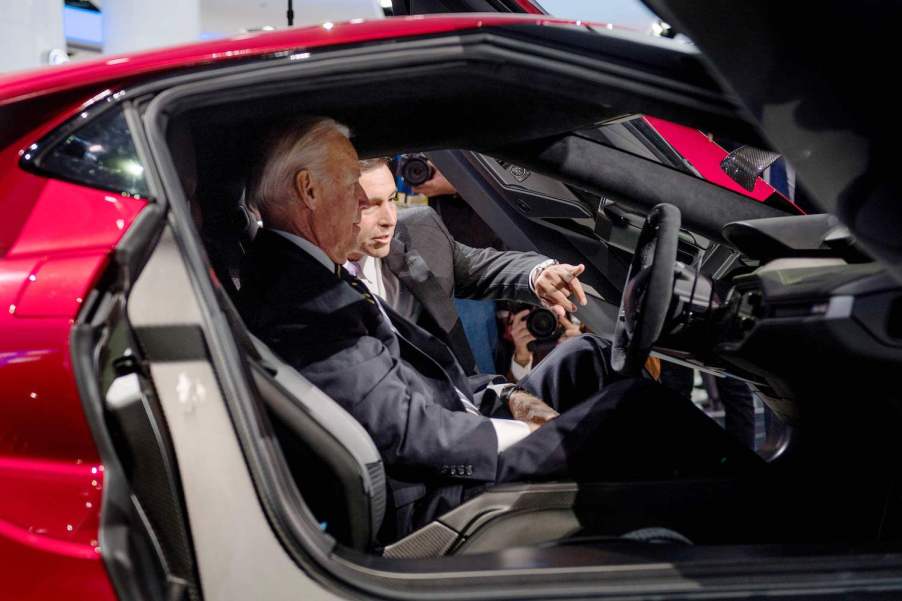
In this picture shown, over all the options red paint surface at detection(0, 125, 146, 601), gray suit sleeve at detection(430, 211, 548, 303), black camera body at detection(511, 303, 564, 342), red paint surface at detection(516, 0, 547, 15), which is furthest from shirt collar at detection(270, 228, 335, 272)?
black camera body at detection(511, 303, 564, 342)

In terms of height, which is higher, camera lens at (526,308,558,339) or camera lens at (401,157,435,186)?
camera lens at (401,157,435,186)

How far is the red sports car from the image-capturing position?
107cm

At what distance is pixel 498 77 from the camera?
1288mm

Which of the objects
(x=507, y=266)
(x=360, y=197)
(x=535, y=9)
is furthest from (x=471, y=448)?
(x=535, y=9)

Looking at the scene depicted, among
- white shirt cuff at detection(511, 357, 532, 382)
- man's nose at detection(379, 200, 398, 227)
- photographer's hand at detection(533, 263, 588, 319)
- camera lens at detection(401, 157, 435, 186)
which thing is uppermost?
man's nose at detection(379, 200, 398, 227)

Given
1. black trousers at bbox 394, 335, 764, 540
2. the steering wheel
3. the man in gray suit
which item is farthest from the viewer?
the man in gray suit

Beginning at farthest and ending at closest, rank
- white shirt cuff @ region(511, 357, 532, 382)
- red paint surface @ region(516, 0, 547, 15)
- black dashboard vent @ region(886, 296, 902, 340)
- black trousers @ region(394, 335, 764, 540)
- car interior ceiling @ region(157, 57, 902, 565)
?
white shirt cuff @ region(511, 357, 532, 382) → red paint surface @ region(516, 0, 547, 15) → black trousers @ region(394, 335, 764, 540) → car interior ceiling @ region(157, 57, 902, 565) → black dashboard vent @ region(886, 296, 902, 340)

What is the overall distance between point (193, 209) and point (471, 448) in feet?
2.28

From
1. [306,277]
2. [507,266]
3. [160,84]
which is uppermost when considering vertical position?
[160,84]

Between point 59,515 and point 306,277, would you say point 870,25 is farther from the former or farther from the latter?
point 59,515

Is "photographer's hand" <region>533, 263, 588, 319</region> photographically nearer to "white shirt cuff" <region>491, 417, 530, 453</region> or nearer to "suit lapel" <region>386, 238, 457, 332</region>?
"suit lapel" <region>386, 238, 457, 332</region>

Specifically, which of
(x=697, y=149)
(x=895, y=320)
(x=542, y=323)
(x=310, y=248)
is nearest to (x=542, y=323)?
(x=542, y=323)

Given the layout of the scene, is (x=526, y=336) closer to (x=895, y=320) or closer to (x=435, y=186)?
(x=435, y=186)

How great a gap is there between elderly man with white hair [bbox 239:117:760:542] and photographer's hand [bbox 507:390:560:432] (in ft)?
0.21
